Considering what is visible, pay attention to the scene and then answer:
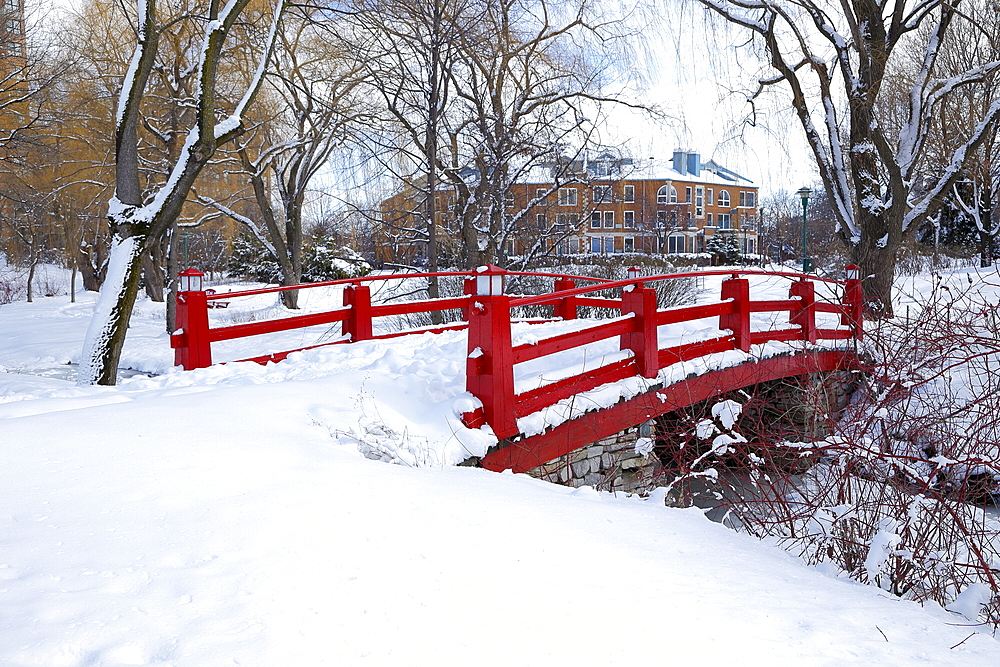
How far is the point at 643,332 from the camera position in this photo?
6.94 m

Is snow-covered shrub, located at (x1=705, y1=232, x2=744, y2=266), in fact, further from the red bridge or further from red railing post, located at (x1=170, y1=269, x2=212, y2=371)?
red railing post, located at (x1=170, y1=269, x2=212, y2=371)

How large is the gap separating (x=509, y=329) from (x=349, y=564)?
2620mm

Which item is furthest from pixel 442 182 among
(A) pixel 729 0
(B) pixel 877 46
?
(B) pixel 877 46

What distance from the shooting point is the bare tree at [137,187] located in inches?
334

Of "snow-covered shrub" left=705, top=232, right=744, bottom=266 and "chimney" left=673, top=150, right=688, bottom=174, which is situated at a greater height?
"chimney" left=673, top=150, right=688, bottom=174

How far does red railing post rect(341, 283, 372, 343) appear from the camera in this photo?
8.22 meters

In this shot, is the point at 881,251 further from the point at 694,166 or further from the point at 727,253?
the point at 694,166

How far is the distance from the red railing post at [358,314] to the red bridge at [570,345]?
0.01 m

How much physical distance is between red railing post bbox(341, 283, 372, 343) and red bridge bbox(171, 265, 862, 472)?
0.4 inches

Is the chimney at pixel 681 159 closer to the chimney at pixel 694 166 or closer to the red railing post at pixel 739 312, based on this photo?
the chimney at pixel 694 166

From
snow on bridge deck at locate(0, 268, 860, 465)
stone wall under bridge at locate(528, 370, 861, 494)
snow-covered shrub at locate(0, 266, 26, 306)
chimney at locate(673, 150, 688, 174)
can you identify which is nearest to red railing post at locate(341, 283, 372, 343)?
snow on bridge deck at locate(0, 268, 860, 465)

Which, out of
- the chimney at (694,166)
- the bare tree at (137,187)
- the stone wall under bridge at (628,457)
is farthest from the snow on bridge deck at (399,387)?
the chimney at (694,166)

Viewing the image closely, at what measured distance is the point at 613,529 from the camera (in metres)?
3.84

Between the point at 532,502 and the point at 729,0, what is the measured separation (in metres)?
11.3
